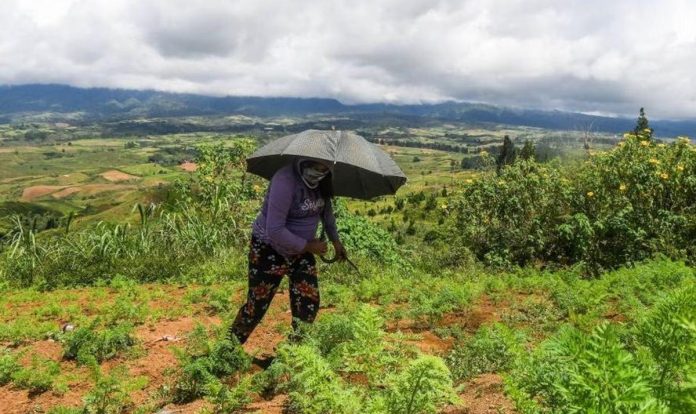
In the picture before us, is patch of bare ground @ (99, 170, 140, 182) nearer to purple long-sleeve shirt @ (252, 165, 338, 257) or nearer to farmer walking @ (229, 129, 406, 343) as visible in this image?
farmer walking @ (229, 129, 406, 343)

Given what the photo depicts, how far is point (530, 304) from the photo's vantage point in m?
6.43

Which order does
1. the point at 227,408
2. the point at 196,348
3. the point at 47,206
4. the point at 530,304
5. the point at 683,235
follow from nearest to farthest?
1. the point at 227,408
2. the point at 196,348
3. the point at 530,304
4. the point at 683,235
5. the point at 47,206

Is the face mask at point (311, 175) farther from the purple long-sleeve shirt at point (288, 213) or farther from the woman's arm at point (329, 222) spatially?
the woman's arm at point (329, 222)

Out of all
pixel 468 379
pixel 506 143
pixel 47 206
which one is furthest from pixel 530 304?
pixel 47 206

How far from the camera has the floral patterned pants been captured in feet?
15.4

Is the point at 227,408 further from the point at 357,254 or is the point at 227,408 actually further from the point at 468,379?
the point at 357,254

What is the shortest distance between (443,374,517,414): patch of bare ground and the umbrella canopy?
1.72m

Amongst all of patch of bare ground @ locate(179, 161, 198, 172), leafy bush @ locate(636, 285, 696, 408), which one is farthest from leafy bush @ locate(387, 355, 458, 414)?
patch of bare ground @ locate(179, 161, 198, 172)

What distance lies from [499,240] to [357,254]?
2943 mm

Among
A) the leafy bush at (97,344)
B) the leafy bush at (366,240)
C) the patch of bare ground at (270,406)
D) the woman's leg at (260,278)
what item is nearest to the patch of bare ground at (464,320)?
the woman's leg at (260,278)

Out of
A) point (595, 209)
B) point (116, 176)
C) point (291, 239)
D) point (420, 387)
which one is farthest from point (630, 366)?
point (116, 176)

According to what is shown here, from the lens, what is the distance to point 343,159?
169 inches

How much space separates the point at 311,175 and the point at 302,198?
0.21 meters

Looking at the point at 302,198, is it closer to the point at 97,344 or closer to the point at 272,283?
the point at 272,283
